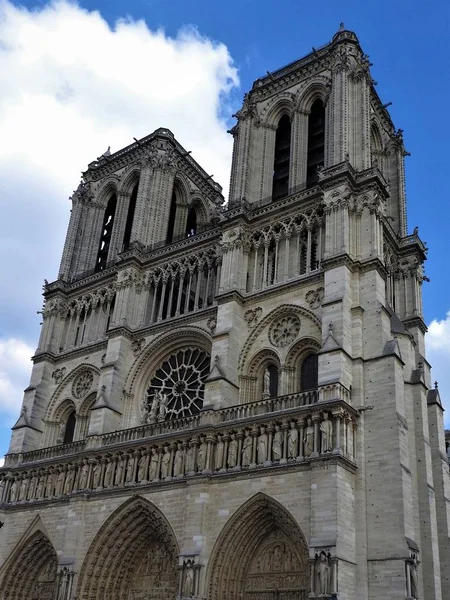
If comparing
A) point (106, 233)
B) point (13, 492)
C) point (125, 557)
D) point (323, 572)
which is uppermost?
point (106, 233)

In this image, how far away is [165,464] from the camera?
22.6 m

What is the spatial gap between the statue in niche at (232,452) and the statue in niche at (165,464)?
2473 millimetres

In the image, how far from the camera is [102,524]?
911 inches

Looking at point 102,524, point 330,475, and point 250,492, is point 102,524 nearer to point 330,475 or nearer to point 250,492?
point 250,492

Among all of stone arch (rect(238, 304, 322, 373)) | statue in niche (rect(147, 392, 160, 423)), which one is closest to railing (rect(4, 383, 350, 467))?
statue in niche (rect(147, 392, 160, 423))

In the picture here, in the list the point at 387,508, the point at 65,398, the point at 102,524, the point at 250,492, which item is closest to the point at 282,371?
the point at 250,492

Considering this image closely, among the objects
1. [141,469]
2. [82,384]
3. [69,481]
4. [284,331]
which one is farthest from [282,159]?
[69,481]

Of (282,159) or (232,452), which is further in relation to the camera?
(282,159)

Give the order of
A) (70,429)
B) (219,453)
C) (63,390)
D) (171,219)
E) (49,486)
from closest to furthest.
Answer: (219,453)
(49,486)
(70,429)
(63,390)
(171,219)

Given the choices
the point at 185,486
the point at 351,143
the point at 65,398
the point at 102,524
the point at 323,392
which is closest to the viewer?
the point at 323,392

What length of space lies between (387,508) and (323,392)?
3.57 m

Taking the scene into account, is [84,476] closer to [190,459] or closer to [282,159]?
[190,459]

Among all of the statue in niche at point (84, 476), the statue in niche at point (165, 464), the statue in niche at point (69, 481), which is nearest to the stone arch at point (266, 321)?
the statue in niche at point (165, 464)

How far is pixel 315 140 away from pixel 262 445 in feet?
45.9
